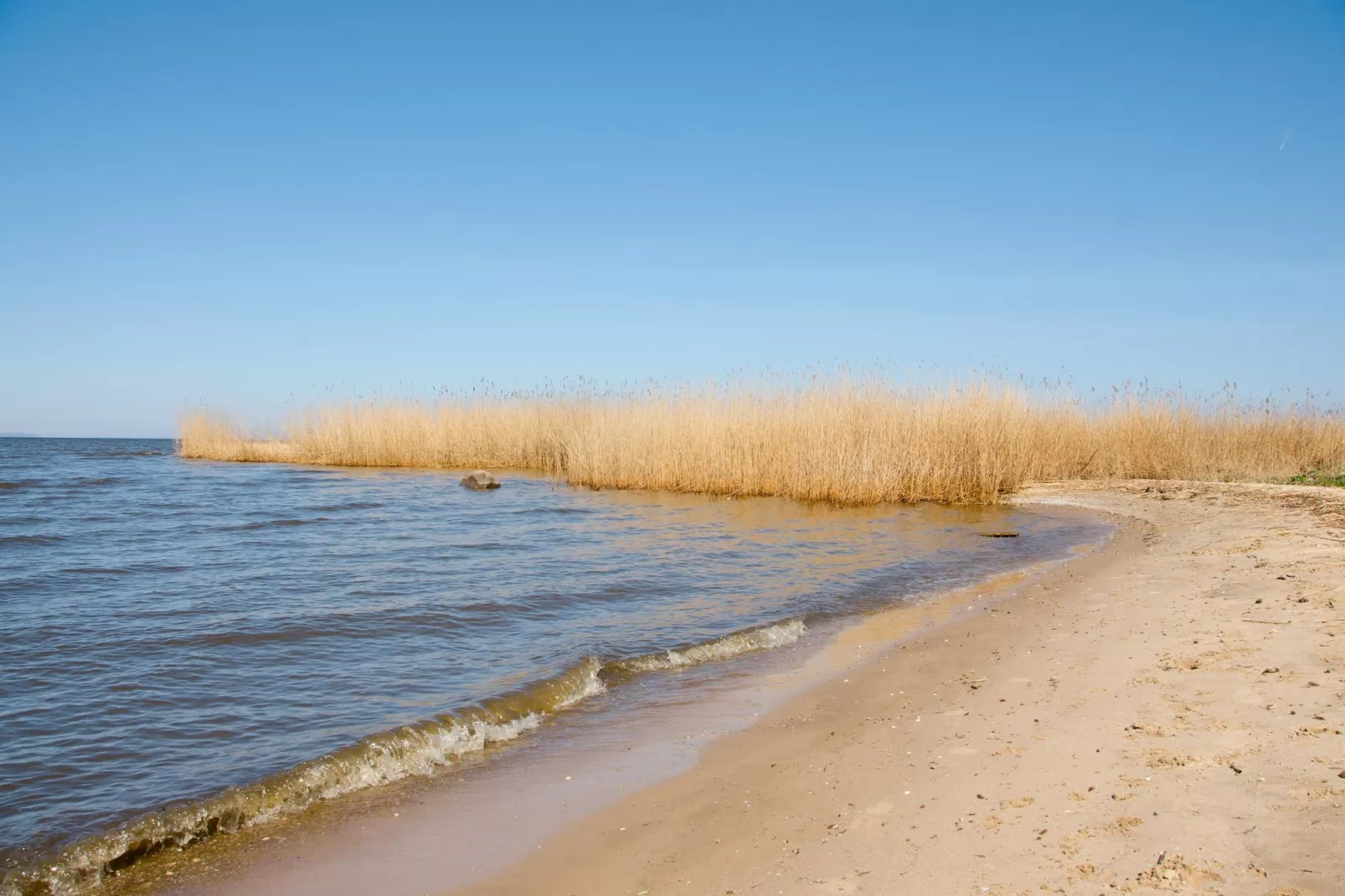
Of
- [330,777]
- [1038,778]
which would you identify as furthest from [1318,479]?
[330,777]

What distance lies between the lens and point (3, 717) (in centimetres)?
433

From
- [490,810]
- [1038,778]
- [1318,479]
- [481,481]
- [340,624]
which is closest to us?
[1038,778]

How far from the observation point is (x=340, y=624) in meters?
6.31

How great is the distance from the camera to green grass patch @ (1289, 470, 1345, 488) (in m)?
11.8

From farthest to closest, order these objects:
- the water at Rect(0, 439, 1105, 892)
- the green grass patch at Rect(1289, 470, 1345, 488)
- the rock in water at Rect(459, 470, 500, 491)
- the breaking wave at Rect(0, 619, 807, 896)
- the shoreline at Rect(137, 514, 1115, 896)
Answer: the rock in water at Rect(459, 470, 500, 491), the green grass patch at Rect(1289, 470, 1345, 488), the water at Rect(0, 439, 1105, 892), the breaking wave at Rect(0, 619, 807, 896), the shoreline at Rect(137, 514, 1115, 896)

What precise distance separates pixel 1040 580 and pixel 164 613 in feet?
24.7

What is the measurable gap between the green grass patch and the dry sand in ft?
26.5

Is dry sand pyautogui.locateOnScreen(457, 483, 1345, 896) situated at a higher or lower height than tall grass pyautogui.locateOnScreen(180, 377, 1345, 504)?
lower

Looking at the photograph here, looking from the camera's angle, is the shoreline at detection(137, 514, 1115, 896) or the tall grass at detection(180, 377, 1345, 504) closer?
the shoreline at detection(137, 514, 1115, 896)

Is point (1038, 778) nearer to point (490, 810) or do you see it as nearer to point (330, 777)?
point (490, 810)

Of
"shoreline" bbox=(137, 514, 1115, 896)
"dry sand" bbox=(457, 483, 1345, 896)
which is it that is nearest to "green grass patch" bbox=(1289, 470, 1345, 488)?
"dry sand" bbox=(457, 483, 1345, 896)

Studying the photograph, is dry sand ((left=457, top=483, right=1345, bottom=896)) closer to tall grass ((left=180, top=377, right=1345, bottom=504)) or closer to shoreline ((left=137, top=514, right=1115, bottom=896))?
shoreline ((left=137, top=514, right=1115, bottom=896))

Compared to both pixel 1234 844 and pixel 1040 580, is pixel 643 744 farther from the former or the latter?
pixel 1040 580

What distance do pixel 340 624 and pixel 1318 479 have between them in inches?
542
